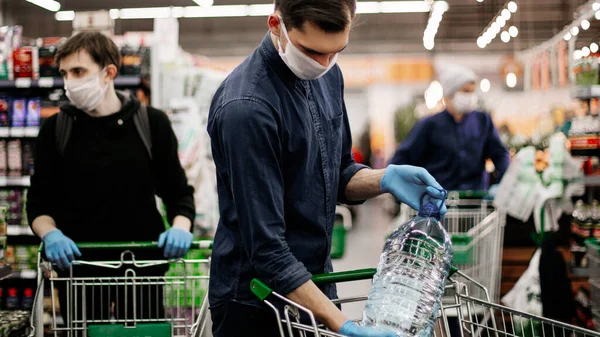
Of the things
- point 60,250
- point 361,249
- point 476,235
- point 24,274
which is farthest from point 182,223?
point 361,249

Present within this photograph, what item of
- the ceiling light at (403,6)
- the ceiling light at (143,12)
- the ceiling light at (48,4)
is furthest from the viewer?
the ceiling light at (143,12)

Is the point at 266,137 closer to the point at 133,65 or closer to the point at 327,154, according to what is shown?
the point at 327,154

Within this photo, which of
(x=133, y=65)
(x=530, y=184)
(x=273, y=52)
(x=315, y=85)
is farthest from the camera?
(x=133, y=65)

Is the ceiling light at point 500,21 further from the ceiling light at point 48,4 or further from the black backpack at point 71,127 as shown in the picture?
the black backpack at point 71,127

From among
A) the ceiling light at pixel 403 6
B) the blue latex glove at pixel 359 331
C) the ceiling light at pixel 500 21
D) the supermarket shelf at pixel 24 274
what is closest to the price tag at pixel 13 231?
the supermarket shelf at pixel 24 274

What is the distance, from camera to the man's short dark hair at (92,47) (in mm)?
2916

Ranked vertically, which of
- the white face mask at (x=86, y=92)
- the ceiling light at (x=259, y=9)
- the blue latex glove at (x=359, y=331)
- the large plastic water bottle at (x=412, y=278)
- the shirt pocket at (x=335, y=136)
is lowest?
the blue latex glove at (x=359, y=331)

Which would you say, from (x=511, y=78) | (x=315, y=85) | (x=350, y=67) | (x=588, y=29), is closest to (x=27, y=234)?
(x=315, y=85)

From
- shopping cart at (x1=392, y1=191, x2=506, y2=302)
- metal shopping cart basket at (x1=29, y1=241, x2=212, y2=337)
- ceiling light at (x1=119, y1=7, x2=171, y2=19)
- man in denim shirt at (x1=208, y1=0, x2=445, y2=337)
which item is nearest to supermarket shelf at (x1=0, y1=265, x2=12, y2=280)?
metal shopping cart basket at (x1=29, y1=241, x2=212, y2=337)

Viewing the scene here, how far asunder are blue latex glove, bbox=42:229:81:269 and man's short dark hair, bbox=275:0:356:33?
138 cm

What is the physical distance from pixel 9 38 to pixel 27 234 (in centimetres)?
160

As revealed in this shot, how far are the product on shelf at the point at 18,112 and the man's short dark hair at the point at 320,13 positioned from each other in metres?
4.07

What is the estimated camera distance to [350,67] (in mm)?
20922

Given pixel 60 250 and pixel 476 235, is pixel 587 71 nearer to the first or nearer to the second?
pixel 476 235
